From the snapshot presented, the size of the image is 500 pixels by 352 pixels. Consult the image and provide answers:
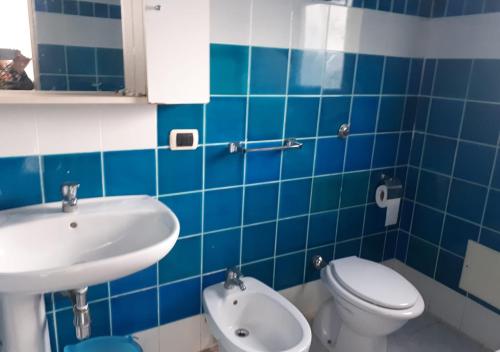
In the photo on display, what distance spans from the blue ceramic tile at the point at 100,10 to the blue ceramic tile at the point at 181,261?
0.85 metres

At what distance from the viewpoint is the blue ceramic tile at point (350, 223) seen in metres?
2.02

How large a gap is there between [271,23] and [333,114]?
51 cm

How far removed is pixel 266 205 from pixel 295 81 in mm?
545

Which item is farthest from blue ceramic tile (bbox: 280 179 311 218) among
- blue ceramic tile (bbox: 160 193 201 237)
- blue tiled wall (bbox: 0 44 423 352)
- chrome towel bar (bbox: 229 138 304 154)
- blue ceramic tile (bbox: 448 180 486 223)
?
blue ceramic tile (bbox: 448 180 486 223)

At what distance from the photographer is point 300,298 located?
2.01 metres

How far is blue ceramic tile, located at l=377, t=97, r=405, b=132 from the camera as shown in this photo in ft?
6.51

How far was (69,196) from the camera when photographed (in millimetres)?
1227

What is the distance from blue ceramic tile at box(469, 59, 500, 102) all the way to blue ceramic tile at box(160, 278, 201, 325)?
1.50 metres

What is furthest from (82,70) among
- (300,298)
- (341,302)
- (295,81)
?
(300,298)

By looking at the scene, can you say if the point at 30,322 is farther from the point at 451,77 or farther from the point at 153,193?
the point at 451,77

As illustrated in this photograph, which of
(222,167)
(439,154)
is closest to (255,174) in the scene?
(222,167)

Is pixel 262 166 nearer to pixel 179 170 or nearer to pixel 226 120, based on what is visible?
pixel 226 120

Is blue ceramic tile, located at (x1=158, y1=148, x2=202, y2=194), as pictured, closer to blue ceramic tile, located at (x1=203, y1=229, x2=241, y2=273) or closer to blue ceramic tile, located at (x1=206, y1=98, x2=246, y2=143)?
blue ceramic tile, located at (x1=206, y1=98, x2=246, y2=143)

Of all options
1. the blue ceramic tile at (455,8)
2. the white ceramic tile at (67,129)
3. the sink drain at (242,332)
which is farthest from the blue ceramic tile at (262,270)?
the blue ceramic tile at (455,8)
